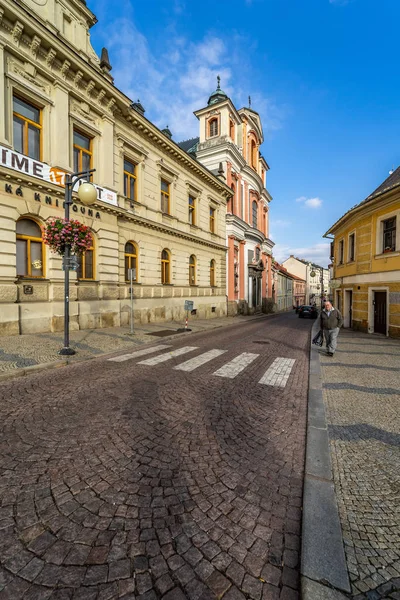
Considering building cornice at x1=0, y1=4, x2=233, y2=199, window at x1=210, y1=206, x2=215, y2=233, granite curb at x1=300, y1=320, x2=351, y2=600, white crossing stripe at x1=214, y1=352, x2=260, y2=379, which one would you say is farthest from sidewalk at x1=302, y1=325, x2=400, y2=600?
window at x1=210, y1=206, x2=215, y2=233

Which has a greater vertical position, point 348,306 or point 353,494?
point 348,306

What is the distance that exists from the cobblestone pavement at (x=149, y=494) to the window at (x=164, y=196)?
1530 centimetres

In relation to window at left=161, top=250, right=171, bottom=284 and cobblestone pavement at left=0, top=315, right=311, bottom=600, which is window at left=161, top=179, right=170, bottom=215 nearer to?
window at left=161, top=250, right=171, bottom=284

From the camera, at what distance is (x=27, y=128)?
1055 centimetres

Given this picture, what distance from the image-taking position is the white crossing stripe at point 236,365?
6.39 meters

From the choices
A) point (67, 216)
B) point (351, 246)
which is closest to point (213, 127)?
point (351, 246)

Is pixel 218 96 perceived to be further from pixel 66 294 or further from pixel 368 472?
pixel 368 472

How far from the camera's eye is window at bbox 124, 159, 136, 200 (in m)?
15.1

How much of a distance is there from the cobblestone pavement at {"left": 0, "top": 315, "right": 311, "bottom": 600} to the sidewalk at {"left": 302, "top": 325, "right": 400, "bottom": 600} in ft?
0.50

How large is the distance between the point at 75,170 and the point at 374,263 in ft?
50.8

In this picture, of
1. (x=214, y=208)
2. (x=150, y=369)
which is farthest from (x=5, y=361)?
(x=214, y=208)

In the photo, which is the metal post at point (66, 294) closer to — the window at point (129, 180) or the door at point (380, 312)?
the window at point (129, 180)

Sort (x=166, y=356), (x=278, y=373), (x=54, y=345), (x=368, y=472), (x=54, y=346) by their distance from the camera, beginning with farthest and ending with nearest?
(x=54, y=345), (x=54, y=346), (x=166, y=356), (x=278, y=373), (x=368, y=472)

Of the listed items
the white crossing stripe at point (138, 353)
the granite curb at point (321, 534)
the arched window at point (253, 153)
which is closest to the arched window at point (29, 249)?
Result: the white crossing stripe at point (138, 353)
